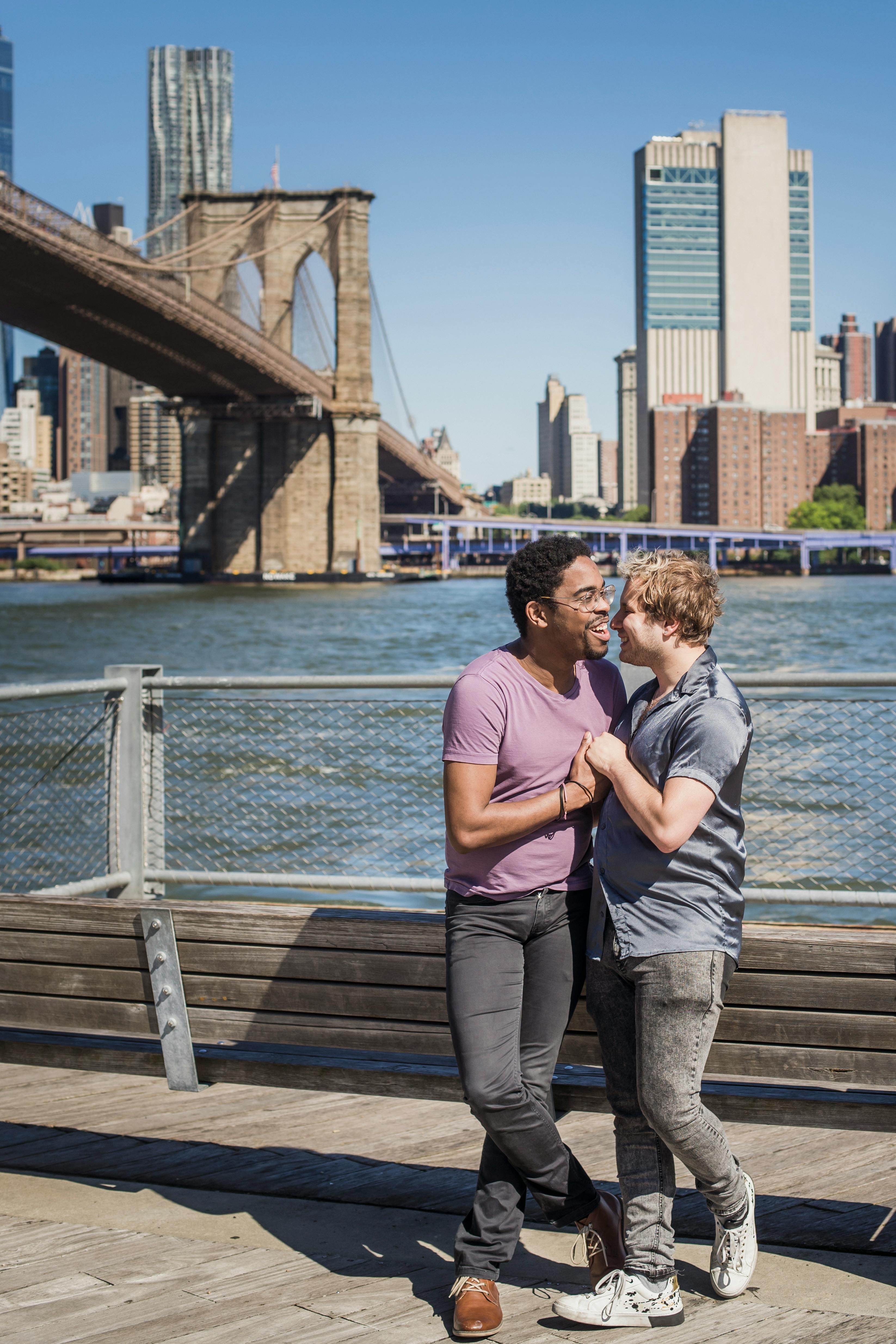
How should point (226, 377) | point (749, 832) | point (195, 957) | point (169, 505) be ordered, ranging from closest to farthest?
point (195, 957) → point (749, 832) → point (226, 377) → point (169, 505)

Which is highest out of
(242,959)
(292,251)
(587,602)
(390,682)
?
(292,251)

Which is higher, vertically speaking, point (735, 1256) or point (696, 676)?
point (696, 676)

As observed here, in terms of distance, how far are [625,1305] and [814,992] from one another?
20.9 inches

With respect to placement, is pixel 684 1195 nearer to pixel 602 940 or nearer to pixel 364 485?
pixel 602 940

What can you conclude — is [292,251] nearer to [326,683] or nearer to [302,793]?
[302,793]

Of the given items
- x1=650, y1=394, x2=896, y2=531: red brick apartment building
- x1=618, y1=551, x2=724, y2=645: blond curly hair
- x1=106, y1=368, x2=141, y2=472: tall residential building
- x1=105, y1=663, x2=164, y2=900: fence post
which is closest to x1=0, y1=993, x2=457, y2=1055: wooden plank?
x1=618, y1=551, x2=724, y2=645: blond curly hair

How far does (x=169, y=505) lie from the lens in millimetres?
132375

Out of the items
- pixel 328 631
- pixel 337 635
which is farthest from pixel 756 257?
pixel 337 635

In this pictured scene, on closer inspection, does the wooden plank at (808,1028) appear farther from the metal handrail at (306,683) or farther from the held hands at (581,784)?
the metal handrail at (306,683)

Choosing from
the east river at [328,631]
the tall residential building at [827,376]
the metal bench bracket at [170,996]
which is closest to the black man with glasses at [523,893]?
the metal bench bracket at [170,996]

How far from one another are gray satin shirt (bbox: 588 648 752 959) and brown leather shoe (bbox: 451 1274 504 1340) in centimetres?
54

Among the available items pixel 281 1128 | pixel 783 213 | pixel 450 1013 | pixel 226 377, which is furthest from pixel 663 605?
pixel 783 213

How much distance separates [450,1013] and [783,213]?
572 feet

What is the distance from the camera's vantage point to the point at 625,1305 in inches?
79.7
